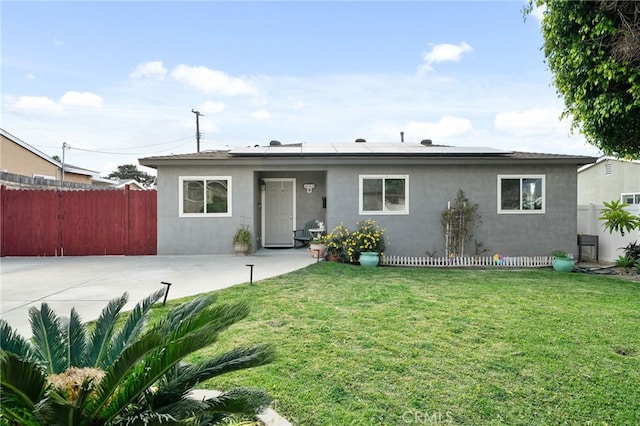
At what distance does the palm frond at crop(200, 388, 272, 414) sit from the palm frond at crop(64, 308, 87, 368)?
3.11 feet

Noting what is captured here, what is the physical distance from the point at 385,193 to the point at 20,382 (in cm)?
986

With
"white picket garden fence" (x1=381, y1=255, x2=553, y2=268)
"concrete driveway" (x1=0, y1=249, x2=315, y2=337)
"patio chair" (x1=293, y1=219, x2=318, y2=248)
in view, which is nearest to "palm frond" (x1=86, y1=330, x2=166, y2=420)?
"concrete driveway" (x1=0, y1=249, x2=315, y2=337)

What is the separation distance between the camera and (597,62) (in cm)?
573

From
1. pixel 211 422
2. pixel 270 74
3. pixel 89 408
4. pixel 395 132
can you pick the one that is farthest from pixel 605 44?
pixel 395 132

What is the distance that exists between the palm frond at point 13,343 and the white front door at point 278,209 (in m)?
10.9

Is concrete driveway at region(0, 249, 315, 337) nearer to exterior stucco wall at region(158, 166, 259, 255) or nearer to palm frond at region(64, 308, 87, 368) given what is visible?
exterior stucco wall at region(158, 166, 259, 255)

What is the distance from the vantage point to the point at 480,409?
2.78 m

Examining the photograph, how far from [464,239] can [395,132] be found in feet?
43.8

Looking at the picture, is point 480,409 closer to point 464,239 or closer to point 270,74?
point 464,239

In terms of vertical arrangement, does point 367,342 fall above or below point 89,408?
below

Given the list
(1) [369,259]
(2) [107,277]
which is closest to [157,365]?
(2) [107,277]

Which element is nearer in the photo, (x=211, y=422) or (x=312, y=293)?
(x=211, y=422)

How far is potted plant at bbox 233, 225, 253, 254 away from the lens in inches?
420

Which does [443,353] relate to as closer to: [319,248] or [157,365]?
[157,365]
